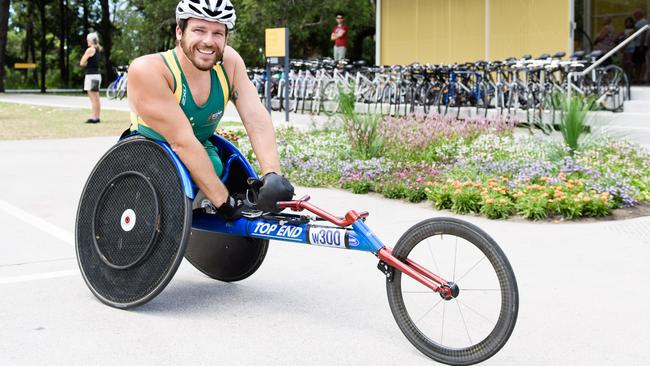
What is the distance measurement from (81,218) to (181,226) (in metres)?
0.82

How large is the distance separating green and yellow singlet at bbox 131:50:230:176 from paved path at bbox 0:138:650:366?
2.65ft

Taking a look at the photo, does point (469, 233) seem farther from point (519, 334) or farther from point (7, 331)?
point (7, 331)

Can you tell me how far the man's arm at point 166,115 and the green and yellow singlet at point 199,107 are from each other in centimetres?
6

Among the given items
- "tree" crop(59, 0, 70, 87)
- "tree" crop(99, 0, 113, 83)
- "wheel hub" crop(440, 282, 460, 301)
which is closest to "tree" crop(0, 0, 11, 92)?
"tree" crop(99, 0, 113, 83)

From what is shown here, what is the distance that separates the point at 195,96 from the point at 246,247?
96cm

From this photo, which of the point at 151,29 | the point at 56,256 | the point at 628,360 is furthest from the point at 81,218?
the point at 151,29

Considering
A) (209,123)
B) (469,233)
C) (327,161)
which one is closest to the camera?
(469,233)

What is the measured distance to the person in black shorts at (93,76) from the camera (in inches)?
691

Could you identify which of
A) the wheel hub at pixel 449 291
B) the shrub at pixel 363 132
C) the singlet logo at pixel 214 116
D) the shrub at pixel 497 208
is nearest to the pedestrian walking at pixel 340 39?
the shrub at pixel 363 132

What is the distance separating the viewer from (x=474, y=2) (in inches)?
801

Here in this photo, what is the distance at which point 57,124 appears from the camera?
1738 cm

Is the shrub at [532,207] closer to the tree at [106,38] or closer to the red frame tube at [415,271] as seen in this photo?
the red frame tube at [415,271]

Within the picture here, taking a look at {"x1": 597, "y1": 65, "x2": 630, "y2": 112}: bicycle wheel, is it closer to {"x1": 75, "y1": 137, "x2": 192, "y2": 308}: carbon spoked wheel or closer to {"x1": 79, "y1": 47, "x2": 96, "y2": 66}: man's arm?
{"x1": 79, "y1": 47, "x2": 96, "y2": 66}: man's arm

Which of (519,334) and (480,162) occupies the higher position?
(480,162)
